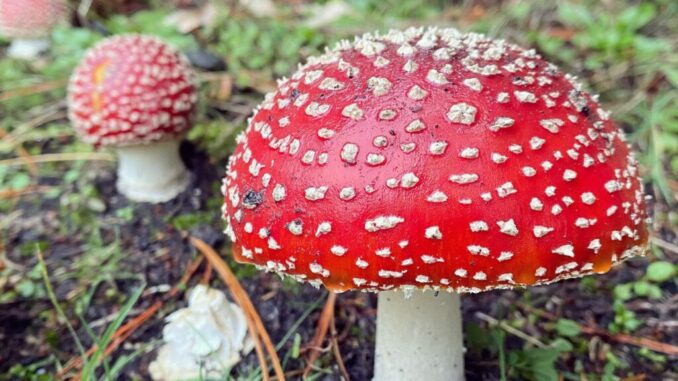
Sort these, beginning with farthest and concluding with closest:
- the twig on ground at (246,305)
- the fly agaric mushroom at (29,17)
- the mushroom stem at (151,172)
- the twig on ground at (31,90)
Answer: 1. the fly agaric mushroom at (29,17)
2. the twig on ground at (31,90)
3. the mushroom stem at (151,172)
4. the twig on ground at (246,305)

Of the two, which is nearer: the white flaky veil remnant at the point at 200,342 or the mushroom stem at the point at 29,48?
the white flaky veil remnant at the point at 200,342

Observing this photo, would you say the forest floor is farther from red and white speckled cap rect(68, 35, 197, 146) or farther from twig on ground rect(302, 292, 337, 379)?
red and white speckled cap rect(68, 35, 197, 146)

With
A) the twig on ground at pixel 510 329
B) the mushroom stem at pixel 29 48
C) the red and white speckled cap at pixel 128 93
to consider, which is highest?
the mushroom stem at pixel 29 48

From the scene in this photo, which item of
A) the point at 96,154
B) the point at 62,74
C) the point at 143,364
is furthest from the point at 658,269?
the point at 62,74

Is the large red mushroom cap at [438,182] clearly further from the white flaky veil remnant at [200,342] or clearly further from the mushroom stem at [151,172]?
the mushroom stem at [151,172]

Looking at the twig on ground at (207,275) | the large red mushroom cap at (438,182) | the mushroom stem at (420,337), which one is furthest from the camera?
the twig on ground at (207,275)

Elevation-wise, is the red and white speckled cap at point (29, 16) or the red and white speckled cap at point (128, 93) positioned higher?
the red and white speckled cap at point (29, 16)

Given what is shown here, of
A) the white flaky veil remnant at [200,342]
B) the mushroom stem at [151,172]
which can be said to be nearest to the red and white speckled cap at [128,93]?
the mushroom stem at [151,172]
